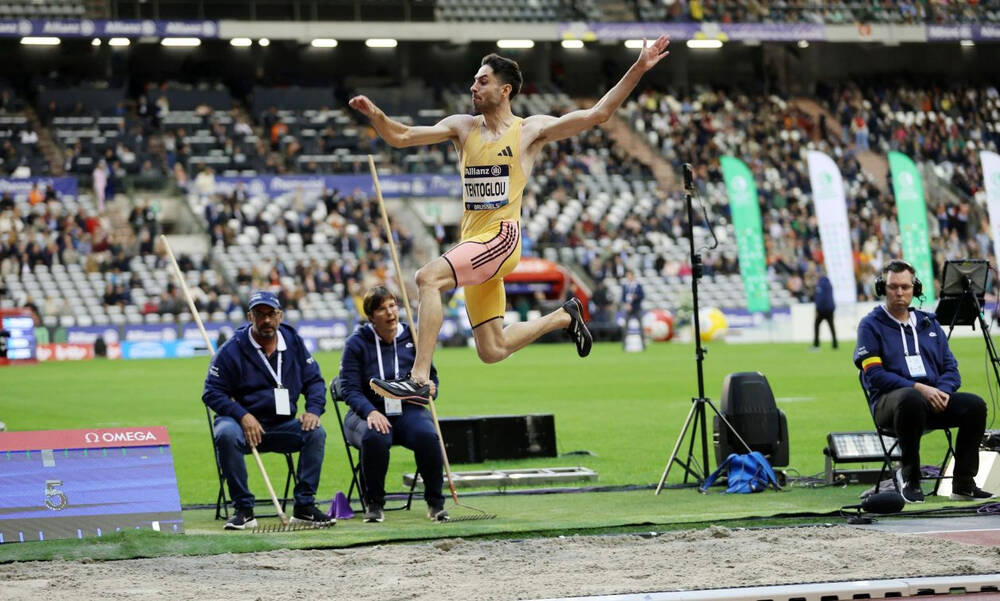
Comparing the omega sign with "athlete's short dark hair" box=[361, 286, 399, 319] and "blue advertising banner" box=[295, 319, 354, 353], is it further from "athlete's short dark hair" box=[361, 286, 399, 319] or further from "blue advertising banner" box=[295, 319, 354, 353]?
"blue advertising banner" box=[295, 319, 354, 353]

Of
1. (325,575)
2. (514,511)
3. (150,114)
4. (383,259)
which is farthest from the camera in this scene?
(150,114)

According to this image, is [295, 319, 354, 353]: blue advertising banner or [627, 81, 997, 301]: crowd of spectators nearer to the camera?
[295, 319, 354, 353]: blue advertising banner

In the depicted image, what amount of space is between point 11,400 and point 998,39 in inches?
Answer: 1594

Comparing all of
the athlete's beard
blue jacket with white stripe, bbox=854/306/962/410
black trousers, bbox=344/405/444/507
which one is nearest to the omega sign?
black trousers, bbox=344/405/444/507

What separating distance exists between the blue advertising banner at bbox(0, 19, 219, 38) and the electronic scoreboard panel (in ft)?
119

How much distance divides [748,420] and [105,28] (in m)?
35.6

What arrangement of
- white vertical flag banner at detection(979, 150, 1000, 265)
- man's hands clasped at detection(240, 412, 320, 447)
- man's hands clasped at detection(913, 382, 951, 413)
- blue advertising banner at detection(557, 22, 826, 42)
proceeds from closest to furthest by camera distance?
1. man's hands clasped at detection(240, 412, 320, 447)
2. man's hands clasped at detection(913, 382, 951, 413)
3. white vertical flag banner at detection(979, 150, 1000, 265)
4. blue advertising banner at detection(557, 22, 826, 42)

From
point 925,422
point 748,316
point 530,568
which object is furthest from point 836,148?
point 530,568

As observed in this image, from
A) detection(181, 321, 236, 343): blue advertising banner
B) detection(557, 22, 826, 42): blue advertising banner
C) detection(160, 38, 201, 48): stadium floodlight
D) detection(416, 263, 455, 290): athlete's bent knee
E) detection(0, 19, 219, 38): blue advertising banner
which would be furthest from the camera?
detection(557, 22, 826, 42): blue advertising banner

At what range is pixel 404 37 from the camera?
46062 mm

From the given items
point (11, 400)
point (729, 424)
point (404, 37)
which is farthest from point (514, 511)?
point (404, 37)

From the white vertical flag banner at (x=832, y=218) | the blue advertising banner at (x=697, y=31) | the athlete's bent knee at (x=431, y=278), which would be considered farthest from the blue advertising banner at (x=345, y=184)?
the athlete's bent knee at (x=431, y=278)

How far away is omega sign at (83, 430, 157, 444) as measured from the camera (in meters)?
8.54

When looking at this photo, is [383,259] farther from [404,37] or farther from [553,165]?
[404,37]
